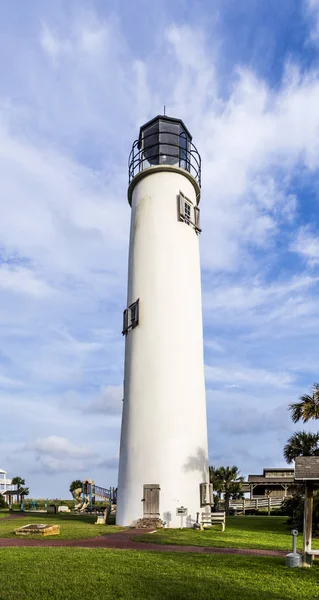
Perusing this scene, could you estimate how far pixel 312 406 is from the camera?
23719 millimetres

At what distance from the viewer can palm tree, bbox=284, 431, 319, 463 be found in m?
28.5

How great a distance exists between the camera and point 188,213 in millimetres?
27953

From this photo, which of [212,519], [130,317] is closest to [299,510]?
[212,519]

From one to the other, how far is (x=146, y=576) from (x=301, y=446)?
1944cm

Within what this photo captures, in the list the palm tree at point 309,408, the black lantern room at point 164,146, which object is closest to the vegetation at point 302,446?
the palm tree at point 309,408

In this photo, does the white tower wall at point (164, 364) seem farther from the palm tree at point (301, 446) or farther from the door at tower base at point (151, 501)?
the palm tree at point (301, 446)

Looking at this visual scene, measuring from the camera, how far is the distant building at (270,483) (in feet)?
162

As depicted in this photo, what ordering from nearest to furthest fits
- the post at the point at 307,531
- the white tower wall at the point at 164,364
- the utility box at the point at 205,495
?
the post at the point at 307,531
the white tower wall at the point at 164,364
the utility box at the point at 205,495

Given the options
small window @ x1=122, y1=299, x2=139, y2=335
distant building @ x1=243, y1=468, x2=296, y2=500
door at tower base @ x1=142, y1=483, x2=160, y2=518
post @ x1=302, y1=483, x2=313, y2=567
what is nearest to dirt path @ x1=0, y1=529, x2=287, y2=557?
post @ x1=302, y1=483, x2=313, y2=567

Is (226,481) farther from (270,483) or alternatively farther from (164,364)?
(164,364)

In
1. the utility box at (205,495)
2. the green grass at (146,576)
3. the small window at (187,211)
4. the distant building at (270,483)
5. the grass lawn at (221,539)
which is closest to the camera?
the green grass at (146,576)

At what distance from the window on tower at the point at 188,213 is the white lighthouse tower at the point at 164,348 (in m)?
0.06

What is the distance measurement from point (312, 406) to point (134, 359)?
27.4 feet

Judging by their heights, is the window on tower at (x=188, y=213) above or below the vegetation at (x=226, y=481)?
above
